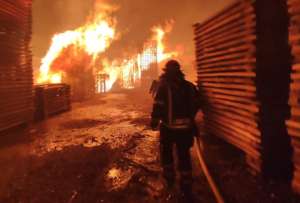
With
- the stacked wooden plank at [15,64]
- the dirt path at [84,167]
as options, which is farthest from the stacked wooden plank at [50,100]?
the dirt path at [84,167]

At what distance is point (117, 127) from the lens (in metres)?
10.3

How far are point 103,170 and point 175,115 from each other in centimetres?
227

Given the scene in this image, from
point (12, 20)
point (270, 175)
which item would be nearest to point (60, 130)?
point (12, 20)

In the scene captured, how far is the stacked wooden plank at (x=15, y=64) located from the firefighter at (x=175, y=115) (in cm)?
735

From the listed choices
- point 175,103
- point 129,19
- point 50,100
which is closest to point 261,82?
point 175,103

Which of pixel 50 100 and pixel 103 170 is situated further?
pixel 50 100

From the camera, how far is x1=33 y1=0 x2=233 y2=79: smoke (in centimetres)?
3412

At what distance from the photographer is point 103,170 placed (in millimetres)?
5871

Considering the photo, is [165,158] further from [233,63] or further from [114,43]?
[114,43]

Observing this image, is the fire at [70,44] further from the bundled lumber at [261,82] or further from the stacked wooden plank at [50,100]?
the bundled lumber at [261,82]

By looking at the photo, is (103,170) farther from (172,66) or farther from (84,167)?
(172,66)

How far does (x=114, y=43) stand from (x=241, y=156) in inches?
1280

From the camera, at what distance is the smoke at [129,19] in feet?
112

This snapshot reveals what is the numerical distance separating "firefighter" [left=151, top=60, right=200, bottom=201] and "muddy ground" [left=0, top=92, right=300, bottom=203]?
0.51m
